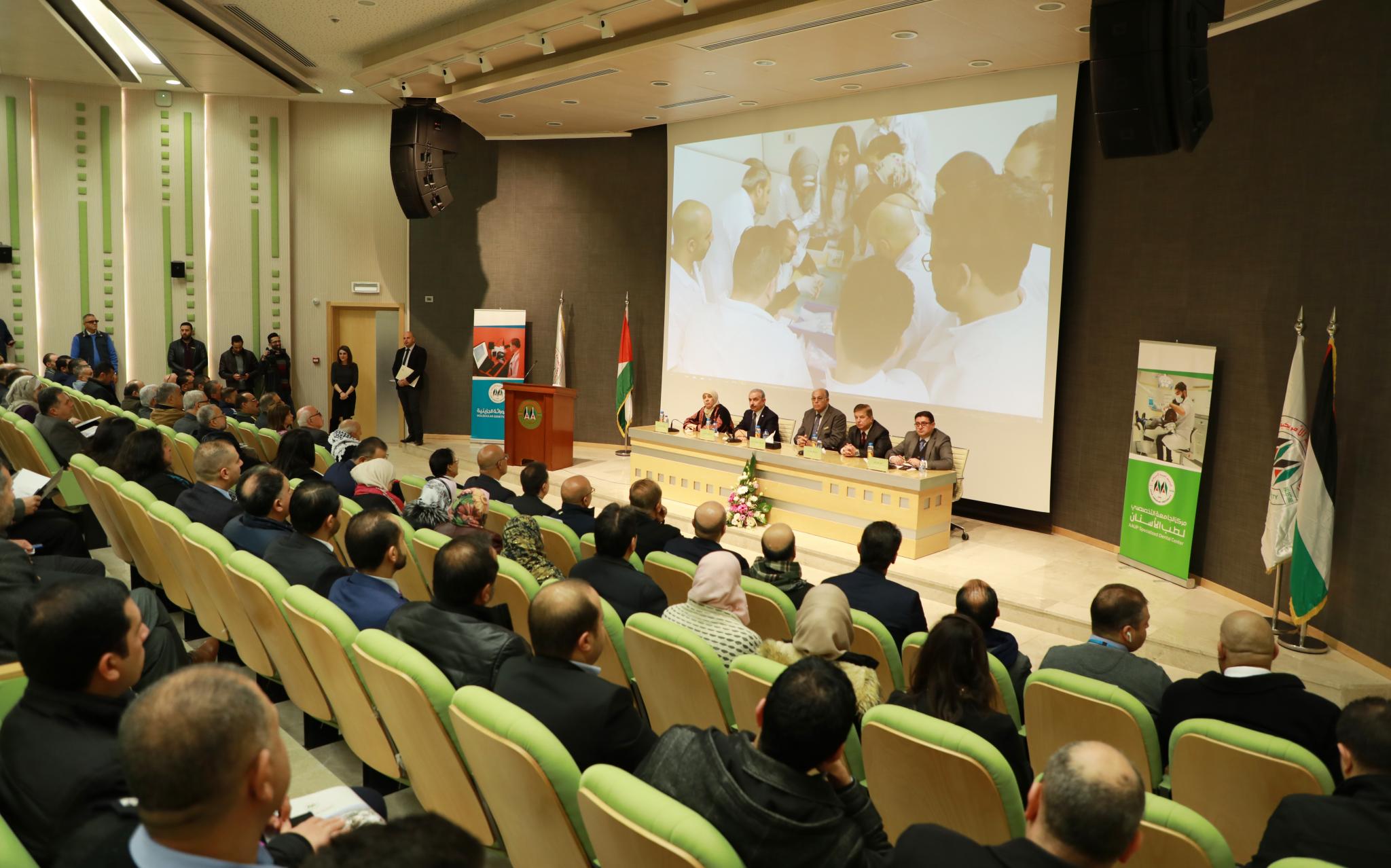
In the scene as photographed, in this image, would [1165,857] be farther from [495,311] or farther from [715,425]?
[495,311]

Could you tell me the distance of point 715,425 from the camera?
917 centimetres

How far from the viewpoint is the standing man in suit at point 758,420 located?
8.83m

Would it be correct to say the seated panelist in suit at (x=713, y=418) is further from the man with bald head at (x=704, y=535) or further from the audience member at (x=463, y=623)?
the audience member at (x=463, y=623)

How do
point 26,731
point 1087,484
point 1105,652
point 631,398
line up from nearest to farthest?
point 26,731 → point 1105,652 → point 1087,484 → point 631,398

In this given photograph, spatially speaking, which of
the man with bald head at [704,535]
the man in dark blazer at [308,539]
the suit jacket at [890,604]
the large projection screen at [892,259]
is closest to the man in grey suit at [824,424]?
the large projection screen at [892,259]

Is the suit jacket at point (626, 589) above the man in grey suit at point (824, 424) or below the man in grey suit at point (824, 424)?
below

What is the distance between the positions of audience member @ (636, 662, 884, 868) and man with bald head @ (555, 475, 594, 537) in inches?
124

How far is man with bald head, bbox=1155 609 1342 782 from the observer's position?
2.73 m

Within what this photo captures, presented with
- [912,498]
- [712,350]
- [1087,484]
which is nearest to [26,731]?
[912,498]

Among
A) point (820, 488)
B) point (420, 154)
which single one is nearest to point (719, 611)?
point (820, 488)

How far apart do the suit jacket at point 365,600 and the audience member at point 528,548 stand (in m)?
0.81

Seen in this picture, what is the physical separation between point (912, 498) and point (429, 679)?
547cm

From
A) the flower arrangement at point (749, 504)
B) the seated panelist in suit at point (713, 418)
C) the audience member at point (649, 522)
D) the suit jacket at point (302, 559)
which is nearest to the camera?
the suit jacket at point (302, 559)

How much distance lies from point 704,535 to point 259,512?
197 cm
